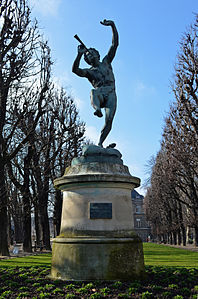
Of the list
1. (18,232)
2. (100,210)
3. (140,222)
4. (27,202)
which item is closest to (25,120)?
(27,202)

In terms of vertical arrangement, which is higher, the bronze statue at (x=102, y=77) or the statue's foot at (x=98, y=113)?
the bronze statue at (x=102, y=77)

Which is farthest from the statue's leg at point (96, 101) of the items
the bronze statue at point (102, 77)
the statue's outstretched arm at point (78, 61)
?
the statue's outstretched arm at point (78, 61)

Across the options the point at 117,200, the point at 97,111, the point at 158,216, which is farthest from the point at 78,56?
the point at 158,216

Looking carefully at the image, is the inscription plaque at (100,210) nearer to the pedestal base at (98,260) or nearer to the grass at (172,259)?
the pedestal base at (98,260)

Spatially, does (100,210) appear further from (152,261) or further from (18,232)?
(18,232)

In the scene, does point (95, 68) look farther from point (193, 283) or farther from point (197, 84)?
point (197, 84)

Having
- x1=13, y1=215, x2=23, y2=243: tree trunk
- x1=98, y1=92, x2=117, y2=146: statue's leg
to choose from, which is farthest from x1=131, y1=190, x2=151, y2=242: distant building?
x1=98, y1=92, x2=117, y2=146: statue's leg

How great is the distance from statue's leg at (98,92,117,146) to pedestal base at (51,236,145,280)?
270cm

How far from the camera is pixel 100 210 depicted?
7000mm

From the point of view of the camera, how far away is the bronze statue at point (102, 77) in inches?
332

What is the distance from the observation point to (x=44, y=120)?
24.1 m

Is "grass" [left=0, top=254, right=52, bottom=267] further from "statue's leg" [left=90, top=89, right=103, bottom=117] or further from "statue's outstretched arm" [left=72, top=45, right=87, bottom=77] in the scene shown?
"statue's outstretched arm" [left=72, top=45, right=87, bottom=77]

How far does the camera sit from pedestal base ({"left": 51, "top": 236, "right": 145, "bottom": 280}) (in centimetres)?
657

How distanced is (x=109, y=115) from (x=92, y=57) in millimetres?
1622
